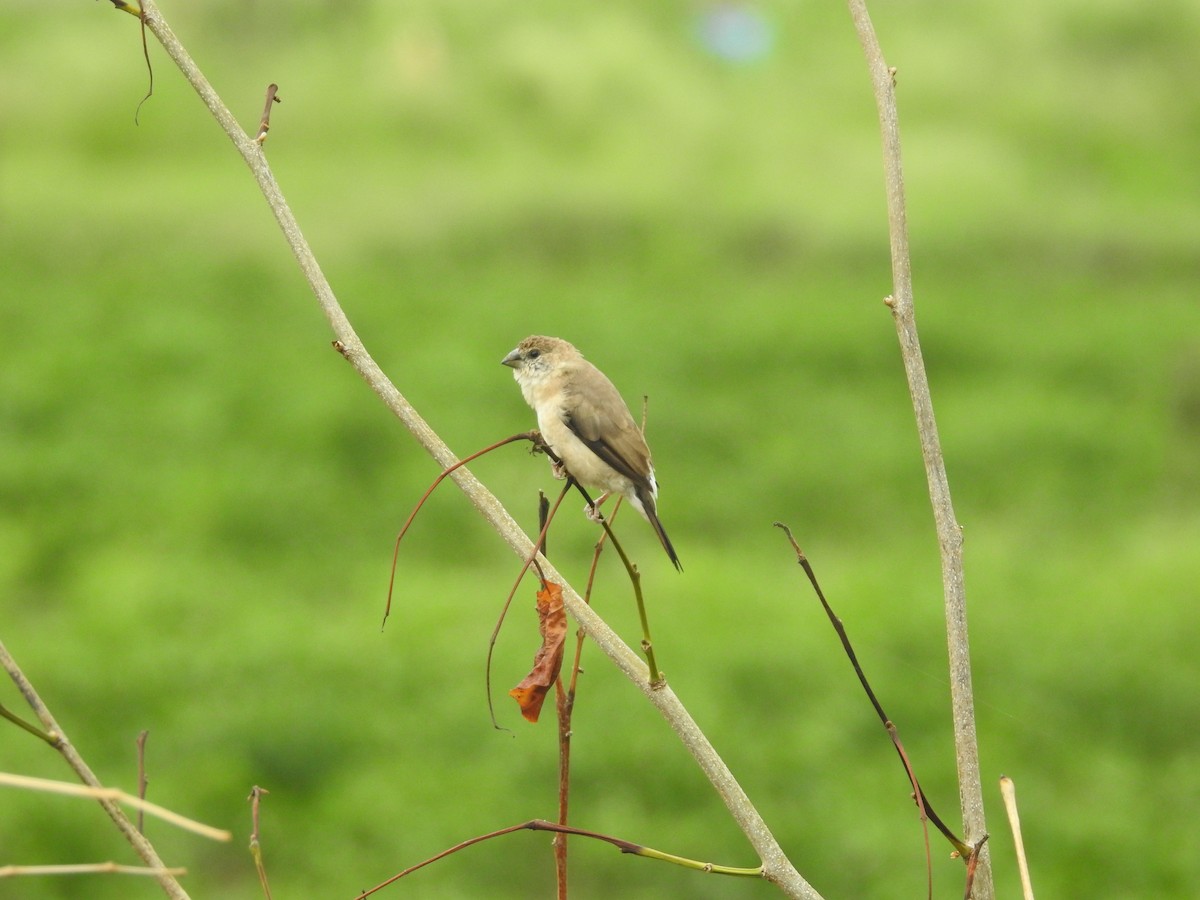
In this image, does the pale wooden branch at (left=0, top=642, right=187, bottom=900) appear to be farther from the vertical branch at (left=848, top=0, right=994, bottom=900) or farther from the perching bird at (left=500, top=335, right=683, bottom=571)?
the perching bird at (left=500, top=335, right=683, bottom=571)

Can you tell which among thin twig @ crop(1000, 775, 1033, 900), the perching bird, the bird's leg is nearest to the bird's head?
the perching bird

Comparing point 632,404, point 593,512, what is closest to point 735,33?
point 632,404

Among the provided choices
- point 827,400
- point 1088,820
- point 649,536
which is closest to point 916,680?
point 1088,820

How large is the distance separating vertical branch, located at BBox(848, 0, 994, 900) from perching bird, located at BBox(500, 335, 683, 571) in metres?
1.64

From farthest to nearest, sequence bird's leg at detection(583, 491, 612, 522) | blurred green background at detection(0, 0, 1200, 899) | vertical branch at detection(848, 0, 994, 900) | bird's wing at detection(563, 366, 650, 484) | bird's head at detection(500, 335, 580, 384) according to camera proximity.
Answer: blurred green background at detection(0, 0, 1200, 899)
bird's head at detection(500, 335, 580, 384)
bird's wing at detection(563, 366, 650, 484)
bird's leg at detection(583, 491, 612, 522)
vertical branch at detection(848, 0, 994, 900)

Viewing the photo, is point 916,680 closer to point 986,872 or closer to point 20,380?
point 986,872

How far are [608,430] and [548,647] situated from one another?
171cm

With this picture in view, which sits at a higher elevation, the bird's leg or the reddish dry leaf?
the bird's leg

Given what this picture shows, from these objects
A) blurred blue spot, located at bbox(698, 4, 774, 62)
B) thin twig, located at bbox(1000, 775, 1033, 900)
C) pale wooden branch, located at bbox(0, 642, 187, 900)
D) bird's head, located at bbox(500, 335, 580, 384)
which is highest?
blurred blue spot, located at bbox(698, 4, 774, 62)

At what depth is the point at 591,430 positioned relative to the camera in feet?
10.5

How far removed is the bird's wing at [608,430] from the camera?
10.4ft

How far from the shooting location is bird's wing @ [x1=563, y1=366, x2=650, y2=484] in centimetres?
318

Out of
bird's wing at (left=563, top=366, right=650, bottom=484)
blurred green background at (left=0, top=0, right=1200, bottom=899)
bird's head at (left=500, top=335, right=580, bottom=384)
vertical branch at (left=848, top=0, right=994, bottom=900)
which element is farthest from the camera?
blurred green background at (left=0, top=0, right=1200, bottom=899)

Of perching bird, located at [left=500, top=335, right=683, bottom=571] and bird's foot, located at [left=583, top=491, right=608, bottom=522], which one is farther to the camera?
perching bird, located at [left=500, top=335, right=683, bottom=571]
